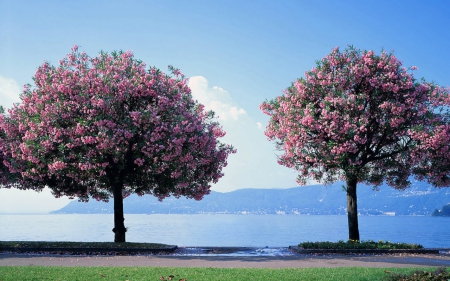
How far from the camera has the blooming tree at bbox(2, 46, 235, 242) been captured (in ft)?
88.7

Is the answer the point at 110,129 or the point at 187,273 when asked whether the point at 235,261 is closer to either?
the point at 187,273

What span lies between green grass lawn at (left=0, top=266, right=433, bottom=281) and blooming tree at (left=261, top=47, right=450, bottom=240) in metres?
11.9

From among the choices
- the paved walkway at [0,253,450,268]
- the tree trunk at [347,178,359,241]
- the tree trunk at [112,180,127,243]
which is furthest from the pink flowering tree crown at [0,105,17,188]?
the tree trunk at [347,178,359,241]

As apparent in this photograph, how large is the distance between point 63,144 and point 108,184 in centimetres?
626

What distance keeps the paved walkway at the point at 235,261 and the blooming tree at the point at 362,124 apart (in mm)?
6877

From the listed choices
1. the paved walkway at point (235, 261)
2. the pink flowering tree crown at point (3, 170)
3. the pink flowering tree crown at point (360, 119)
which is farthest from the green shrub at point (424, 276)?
the pink flowering tree crown at point (3, 170)

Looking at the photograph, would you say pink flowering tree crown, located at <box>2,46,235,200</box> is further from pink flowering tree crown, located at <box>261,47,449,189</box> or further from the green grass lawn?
the green grass lawn

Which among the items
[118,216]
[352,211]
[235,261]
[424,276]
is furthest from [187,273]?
[352,211]

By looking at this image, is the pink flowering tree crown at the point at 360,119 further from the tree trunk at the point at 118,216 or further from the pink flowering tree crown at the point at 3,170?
the pink flowering tree crown at the point at 3,170

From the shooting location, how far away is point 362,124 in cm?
2770

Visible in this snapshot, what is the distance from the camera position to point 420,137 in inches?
1072

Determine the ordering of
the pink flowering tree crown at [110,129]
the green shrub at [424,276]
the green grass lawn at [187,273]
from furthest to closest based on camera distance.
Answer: the pink flowering tree crown at [110,129] → the green grass lawn at [187,273] → the green shrub at [424,276]

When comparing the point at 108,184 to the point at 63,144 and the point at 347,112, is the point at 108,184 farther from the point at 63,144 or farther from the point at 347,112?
the point at 347,112

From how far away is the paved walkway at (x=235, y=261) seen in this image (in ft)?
65.0
